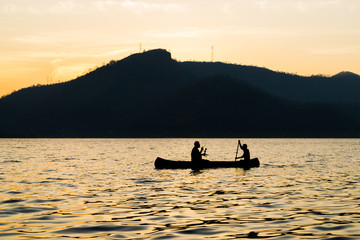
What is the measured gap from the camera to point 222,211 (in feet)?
58.7

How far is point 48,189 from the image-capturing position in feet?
82.4

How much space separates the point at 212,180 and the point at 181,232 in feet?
52.9

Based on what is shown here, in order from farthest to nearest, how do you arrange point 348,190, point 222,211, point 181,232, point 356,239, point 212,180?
point 212,180 < point 348,190 < point 222,211 < point 181,232 < point 356,239

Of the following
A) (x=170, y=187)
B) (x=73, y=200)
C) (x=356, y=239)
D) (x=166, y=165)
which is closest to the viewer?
(x=356, y=239)

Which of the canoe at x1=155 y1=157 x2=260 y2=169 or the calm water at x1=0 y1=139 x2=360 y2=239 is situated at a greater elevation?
the canoe at x1=155 y1=157 x2=260 y2=169

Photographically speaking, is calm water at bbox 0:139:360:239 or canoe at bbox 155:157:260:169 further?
canoe at bbox 155:157:260:169

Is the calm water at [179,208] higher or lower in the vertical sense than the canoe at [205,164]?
lower

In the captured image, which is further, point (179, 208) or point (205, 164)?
point (205, 164)

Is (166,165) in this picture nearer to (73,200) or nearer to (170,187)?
(170,187)

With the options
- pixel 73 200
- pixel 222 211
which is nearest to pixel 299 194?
pixel 222 211

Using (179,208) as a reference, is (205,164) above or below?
above

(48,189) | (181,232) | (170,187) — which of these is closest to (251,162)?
(170,187)

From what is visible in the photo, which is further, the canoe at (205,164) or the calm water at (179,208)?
the canoe at (205,164)

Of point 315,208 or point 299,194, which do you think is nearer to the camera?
point 315,208
